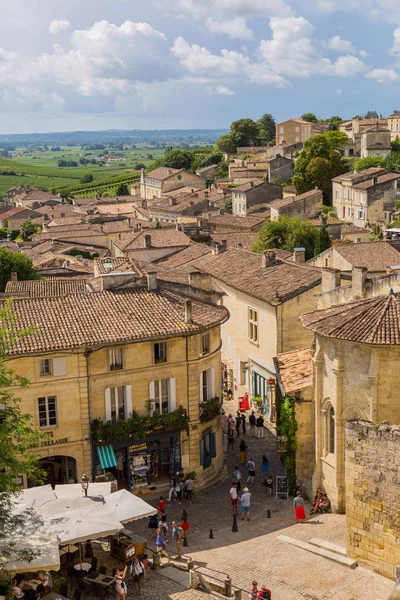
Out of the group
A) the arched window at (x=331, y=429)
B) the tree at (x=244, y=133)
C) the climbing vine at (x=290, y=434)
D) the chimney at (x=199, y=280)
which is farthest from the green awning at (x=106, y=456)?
the tree at (x=244, y=133)

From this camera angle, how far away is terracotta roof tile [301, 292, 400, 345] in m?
25.5

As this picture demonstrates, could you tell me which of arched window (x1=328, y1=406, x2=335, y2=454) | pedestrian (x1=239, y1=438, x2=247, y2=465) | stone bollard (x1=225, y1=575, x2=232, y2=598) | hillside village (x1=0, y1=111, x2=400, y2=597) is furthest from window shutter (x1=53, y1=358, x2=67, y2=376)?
stone bollard (x1=225, y1=575, x2=232, y2=598)

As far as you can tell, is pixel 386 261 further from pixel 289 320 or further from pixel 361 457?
pixel 361 457

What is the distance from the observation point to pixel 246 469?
34656mm

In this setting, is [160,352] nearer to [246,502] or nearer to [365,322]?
[246,502]

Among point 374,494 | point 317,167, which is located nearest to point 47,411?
point 374,494

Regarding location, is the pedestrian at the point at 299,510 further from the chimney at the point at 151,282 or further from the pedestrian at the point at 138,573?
the chimney at the point at 151,282

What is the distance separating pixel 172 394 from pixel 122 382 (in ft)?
7.38

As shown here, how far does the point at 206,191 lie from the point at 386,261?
67156mm

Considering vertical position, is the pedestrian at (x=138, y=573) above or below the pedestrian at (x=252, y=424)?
above

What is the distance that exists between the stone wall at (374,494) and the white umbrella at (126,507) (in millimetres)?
6229

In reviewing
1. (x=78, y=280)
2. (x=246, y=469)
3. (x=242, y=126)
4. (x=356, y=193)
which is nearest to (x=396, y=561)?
(x=246, y=469)

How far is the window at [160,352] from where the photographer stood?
31844 mm

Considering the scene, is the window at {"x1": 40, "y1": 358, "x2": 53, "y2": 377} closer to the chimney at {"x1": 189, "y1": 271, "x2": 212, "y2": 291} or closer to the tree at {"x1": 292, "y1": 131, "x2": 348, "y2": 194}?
the chimney at {"x1": 189, "y1": 271, "x2": 212, "y2": 291}
